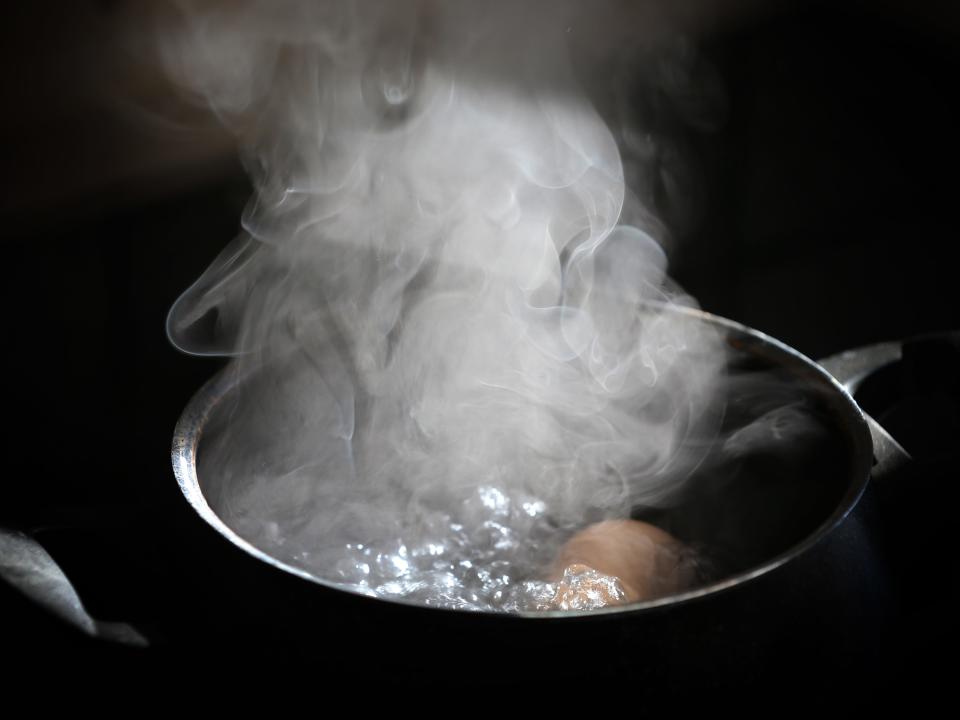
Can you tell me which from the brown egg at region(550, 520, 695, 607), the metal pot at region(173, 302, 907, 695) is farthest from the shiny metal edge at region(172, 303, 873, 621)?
the brown egg at region(550, 520, 695, 607)

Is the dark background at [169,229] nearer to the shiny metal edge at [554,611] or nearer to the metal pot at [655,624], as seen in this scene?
the shiny metal edge at [554,611]

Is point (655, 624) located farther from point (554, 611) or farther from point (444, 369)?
point (444, 369)

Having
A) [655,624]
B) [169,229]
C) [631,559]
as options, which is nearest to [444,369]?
[631,559]

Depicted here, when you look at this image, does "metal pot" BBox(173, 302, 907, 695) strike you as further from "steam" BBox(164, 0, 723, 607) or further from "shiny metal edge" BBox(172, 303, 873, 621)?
"steam" BBox(164, 0, 723, 607)

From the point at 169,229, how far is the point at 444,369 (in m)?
1.42

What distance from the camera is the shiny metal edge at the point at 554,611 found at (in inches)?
29.9

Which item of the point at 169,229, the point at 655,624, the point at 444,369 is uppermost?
the point at 655,624

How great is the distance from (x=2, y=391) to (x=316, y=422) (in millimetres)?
1300

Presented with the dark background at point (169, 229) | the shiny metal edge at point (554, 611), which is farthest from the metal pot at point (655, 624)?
the dark background at point (169, 229)

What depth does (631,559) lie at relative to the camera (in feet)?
3.96

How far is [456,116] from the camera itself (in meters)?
2.36

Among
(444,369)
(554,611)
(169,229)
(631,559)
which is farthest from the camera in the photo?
(169,229)

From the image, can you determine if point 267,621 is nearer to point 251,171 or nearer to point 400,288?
point 400,288

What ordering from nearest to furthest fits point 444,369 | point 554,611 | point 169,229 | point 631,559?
point 554,611 < point 631,559 < point 444,369 < point 169,229
